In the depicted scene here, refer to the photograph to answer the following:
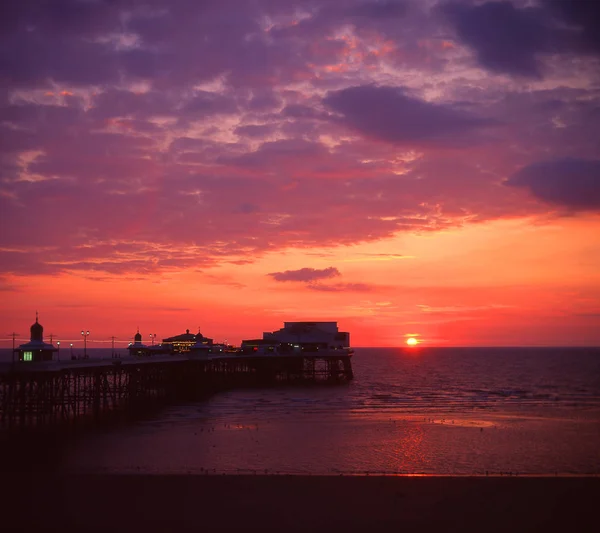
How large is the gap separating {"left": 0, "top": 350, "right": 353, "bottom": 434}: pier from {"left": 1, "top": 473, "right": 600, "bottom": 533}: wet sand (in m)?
17.1

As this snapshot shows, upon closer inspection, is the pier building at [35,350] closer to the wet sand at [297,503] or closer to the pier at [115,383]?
the pier at [115,383]

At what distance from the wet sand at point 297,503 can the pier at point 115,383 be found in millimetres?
17111

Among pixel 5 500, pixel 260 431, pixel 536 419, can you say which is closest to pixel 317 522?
pixel 5 500

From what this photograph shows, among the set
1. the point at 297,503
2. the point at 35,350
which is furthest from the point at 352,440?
the point at 35,350

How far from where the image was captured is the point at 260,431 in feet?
128

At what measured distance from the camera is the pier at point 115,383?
41.3 m

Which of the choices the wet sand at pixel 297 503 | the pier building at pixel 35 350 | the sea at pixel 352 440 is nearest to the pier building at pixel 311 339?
the sea at pixel 352 440

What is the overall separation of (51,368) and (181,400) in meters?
21.2

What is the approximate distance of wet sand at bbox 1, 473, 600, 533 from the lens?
19312 millimetres

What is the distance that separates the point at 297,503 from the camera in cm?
2139

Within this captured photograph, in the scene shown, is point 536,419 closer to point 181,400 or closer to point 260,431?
point 260,431

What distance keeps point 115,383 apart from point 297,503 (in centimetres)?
4199

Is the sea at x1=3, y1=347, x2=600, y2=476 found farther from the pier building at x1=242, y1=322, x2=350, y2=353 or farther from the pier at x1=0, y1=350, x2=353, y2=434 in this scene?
the pier building at x1=242, y1=322, x2=350, y2=353

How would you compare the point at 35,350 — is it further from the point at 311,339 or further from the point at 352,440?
the point at 311,339
